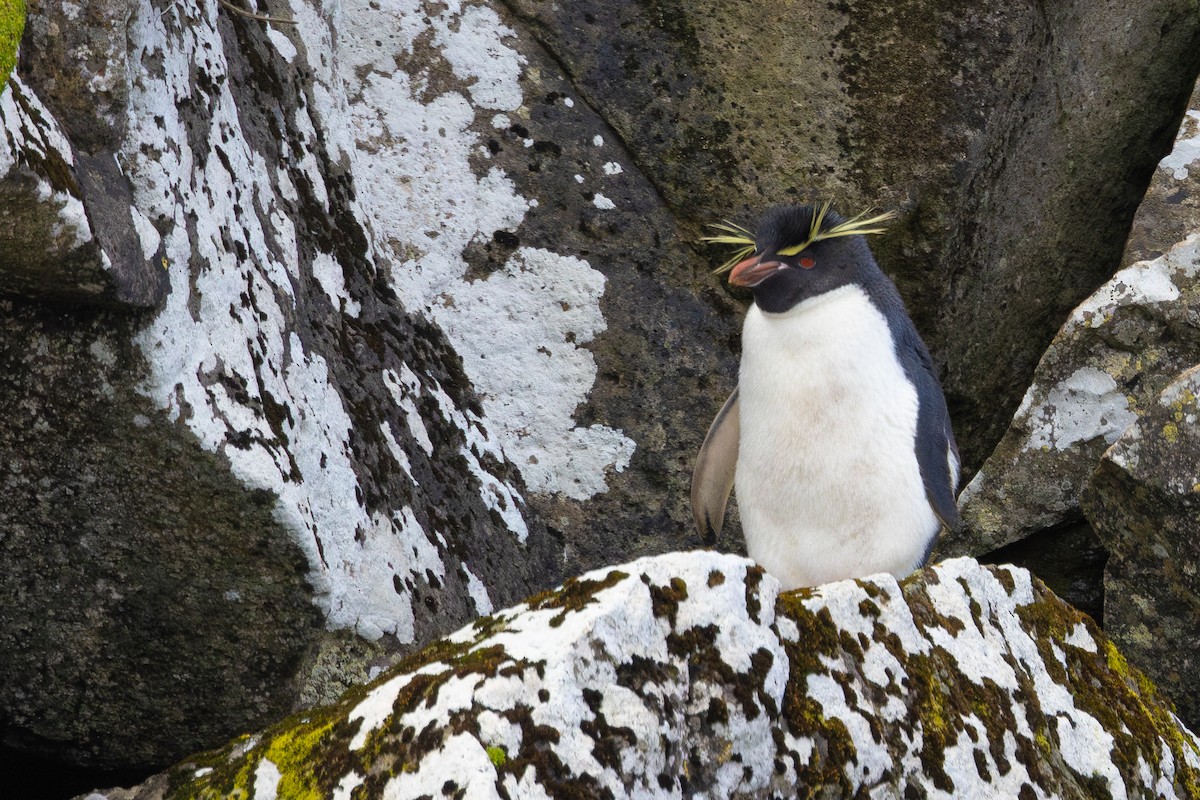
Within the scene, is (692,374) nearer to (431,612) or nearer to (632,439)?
(632,439)

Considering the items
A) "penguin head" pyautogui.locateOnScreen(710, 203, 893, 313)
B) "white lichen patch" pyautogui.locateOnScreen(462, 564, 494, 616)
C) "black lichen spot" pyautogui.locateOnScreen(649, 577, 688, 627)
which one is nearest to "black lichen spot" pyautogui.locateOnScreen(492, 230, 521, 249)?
"penguin head" pyautogui.locateOnScreen(710, 203, 893, 313)

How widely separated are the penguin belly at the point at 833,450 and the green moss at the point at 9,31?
296cm

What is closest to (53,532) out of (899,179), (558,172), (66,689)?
(66,689)

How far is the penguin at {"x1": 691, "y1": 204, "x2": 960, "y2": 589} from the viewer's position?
481 centimetres

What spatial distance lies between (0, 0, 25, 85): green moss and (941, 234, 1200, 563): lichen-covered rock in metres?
4.50

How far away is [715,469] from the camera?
5.64 m

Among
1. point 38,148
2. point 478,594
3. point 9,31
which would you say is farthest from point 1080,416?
point 9,31

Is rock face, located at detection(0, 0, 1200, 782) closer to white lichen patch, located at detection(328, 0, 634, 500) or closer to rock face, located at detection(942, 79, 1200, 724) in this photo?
white lichen patch, located at detection(328, 0, 634, 500)

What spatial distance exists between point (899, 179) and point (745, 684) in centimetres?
393

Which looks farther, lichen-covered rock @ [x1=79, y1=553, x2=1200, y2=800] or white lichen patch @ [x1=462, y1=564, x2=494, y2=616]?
white lichen patch @ [x1=462, y1=564, x2=494, y2=616]

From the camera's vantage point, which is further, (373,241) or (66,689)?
(373,241)

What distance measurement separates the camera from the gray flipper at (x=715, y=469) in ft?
18.2

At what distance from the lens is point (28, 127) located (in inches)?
129

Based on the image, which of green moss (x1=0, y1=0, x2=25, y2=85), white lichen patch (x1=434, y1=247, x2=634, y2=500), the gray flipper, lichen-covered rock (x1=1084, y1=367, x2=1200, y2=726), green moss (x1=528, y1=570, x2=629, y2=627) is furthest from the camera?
white lichen patch (x1=434, y1=247, x2=634, y2=500)
